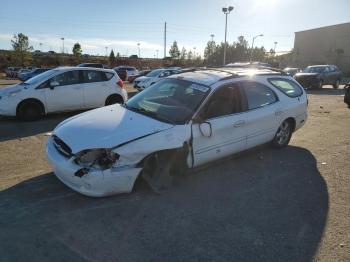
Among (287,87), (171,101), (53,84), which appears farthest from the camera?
(53,84)

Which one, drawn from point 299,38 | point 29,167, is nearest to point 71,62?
point 299,38

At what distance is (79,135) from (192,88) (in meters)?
1.91

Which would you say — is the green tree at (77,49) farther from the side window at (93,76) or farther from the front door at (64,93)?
the front door at (64,93)

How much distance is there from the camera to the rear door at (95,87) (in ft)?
32.1

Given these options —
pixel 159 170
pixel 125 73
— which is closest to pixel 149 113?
pixel 159 170

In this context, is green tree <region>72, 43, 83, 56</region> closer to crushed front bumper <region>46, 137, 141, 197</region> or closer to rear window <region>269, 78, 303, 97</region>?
rear window <region>269, 78, 303, 97</region>

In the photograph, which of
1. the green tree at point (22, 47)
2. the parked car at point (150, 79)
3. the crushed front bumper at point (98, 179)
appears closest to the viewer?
the crushed front bumper at point (98, 179)

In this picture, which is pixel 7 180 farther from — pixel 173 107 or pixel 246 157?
pixel 246 157

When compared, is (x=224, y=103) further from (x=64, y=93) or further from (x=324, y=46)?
(x=324, y=46)

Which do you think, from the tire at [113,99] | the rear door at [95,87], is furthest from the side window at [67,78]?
the tire at [113,99]

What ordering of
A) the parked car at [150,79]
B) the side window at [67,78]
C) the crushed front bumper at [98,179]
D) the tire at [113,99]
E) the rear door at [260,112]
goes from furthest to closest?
the parked car at [150,79]
the tire at [113,99]
the side window at [67,78]
the rear door at [260,112]
the crushed front bumper at [98,179]

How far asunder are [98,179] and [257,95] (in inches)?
126

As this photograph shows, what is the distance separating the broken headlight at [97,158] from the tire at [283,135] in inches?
138

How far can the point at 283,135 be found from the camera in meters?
6.30
